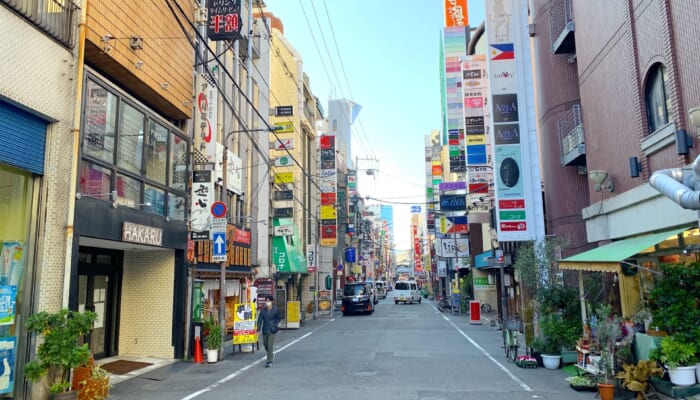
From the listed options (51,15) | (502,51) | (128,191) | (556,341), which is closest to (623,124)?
(556,341)

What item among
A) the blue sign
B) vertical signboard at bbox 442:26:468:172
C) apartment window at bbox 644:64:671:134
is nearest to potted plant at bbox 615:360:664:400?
apartment window at bbox 644:64:671:134

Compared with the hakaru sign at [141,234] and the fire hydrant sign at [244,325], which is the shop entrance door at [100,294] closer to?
the hakaru sign at [141,234]

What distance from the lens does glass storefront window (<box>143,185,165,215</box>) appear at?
14.6 meters

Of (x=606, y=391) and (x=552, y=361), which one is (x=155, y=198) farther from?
(x=606, y=391)

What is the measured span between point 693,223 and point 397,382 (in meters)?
6.77

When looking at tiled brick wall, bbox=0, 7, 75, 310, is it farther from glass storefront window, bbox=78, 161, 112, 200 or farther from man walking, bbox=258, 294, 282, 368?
man walking, bbox=258, 294, 282, 368

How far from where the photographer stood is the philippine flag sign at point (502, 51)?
22.1 m

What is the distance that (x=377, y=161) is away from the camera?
5966 cm

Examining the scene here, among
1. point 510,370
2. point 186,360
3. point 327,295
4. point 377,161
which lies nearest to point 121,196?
point 186,360

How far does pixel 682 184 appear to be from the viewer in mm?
8977

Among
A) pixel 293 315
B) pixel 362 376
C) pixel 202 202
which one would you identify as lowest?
pixel 362 376

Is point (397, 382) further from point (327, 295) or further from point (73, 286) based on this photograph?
point (327, 295)

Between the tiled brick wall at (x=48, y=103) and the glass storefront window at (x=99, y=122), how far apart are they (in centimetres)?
→ 67

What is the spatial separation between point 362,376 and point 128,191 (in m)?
7.49
